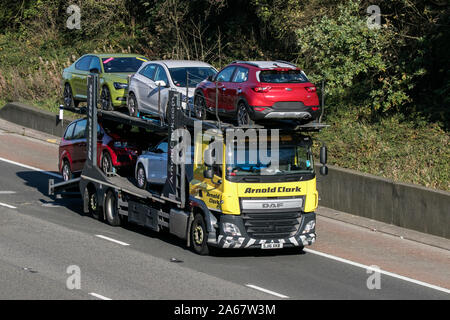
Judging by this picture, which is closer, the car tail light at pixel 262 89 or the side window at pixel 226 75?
the car tail light at pixel 262 89

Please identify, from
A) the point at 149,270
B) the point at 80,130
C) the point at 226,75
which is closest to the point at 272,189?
the point at 149,270

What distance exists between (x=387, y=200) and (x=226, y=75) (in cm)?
531

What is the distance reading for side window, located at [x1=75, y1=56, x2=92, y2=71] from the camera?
23797mm

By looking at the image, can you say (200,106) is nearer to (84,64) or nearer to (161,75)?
(161,75)

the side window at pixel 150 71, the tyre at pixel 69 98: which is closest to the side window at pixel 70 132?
the tyre at pixel 69 98

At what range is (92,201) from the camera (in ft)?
68.8

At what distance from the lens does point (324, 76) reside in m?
26.1

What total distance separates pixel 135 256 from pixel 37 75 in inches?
807

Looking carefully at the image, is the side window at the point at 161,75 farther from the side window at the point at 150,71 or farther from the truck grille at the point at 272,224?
the truck grille at the point at 272,224

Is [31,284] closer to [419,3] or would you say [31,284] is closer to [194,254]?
[194,254]

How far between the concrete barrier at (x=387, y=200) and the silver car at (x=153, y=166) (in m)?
5.42

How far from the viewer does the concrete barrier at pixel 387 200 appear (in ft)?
65.8
